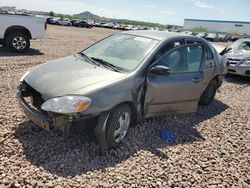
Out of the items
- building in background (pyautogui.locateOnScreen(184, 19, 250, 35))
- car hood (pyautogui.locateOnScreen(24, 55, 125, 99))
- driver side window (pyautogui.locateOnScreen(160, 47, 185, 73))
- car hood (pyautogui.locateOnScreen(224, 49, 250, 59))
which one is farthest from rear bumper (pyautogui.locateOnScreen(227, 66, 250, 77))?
building in background (pyautogui.locateOnScreen(184, 19, 250, 35))

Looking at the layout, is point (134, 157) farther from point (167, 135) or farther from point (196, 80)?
point (196, 80)

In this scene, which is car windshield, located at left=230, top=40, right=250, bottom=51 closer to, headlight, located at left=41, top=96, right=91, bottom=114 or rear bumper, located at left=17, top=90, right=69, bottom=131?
headlight, located at left=41, top=96, right=91, bottom=114

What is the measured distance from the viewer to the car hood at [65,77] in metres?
3.56

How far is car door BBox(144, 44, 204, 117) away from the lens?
432 cm

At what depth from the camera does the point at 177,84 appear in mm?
4641

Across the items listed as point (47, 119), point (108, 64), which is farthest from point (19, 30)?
point (47, 119)

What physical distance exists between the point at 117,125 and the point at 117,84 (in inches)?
22.4

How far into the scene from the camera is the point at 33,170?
3262mm

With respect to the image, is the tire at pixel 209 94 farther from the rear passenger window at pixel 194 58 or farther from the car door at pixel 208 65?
the rear passenger window at pixel 194 58

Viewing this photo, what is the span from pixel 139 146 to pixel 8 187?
1.88 metres

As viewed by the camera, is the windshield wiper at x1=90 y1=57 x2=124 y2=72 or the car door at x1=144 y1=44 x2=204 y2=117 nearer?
the windshield wiper at x1=90 y1=57 x2=124 y2=72

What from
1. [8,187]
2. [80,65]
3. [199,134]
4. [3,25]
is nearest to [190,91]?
[199,134]

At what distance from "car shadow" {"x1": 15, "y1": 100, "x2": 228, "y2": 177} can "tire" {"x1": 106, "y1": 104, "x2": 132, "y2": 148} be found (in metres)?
0.13

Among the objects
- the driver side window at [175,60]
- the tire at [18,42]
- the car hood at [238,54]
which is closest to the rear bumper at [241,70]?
the car hood at [238,54]
